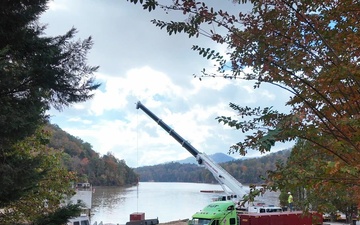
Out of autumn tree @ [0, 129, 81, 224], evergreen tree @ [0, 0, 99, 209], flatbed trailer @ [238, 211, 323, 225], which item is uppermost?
evergreen tree @ [0, 0, 99, 209]

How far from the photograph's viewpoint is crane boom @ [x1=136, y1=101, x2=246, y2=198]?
75.6 ft

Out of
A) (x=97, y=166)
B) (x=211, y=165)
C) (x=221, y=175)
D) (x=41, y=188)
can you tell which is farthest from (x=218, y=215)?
(x=97, y=166)

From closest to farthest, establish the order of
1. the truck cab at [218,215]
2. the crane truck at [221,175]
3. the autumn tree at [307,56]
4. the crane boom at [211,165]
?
the autumn tree at [307,56], the truck cab at [218,215], the crane truck at [221,175], the crane boom at [211,165]

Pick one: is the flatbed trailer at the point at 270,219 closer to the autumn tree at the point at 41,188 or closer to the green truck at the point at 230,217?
the green truck at the point at 230,217

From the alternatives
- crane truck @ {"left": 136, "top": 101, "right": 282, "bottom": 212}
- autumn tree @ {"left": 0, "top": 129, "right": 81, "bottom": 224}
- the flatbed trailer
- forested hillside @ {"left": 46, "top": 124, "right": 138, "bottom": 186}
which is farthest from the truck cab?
forested hillside @ {"left": 46, "top": 124, "right": 138, "bottom": 186}

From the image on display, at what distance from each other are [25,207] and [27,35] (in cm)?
515

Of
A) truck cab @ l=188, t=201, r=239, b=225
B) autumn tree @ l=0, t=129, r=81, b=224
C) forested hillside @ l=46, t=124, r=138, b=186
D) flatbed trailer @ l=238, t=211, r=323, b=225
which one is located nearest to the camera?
autumn tree @ l=0, t=129, r=81, b=224

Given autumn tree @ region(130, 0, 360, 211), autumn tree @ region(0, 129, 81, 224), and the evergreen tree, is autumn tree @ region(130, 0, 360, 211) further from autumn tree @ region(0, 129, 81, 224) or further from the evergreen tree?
autumn tree @ region(0, 129, 81, 224)

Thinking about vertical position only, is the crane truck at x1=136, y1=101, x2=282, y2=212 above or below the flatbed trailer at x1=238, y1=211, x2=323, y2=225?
above

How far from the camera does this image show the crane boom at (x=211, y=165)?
907 inches

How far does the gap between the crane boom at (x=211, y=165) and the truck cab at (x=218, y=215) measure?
348 cm

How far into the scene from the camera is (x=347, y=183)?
356cm

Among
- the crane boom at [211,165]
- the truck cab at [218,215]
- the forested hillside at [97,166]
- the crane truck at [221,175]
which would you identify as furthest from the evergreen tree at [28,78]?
the forested hillside at [97,166]

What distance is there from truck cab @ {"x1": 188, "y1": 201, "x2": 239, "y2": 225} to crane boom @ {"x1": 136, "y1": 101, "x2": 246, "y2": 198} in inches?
137
